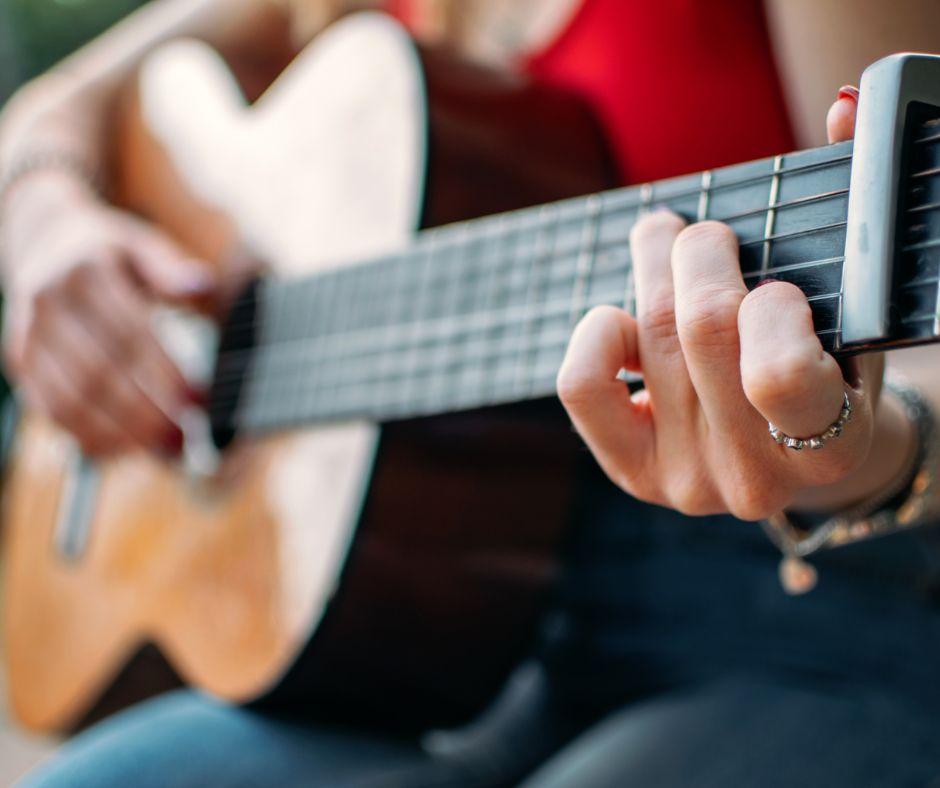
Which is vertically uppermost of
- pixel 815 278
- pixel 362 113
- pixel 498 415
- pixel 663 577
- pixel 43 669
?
pixel 815 278

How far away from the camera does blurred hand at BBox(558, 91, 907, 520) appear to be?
320 millimetres

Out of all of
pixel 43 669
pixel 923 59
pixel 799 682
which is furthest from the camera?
pixel 43 669

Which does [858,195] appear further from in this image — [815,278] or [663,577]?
[663,577]

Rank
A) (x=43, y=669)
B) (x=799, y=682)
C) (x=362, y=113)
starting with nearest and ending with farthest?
(x=799, y=682) → (x=362, y=113) → (x=43, y=669)

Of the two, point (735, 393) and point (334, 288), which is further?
point (334, 288)

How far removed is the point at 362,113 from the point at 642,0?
228 millimetres

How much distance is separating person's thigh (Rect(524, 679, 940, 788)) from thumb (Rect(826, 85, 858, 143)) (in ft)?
1.19

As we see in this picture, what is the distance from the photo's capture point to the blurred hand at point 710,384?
320 mm

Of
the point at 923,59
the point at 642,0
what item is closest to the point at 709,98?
the point at 642,0

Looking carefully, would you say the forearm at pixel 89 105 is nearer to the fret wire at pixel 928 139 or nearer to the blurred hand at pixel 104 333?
the blurred hand at pixel 104 333

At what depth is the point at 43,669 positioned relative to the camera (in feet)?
3.38

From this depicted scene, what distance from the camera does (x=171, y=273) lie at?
0.88 m

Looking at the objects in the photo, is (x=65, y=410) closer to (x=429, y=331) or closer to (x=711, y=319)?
(x=429, y=331)

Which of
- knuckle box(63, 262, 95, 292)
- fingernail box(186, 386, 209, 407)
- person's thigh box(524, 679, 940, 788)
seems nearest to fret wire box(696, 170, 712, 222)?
person's thigh box(524, 679, 940, 788)
